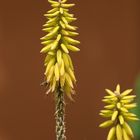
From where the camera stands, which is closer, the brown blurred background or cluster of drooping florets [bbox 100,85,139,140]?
cluster of drooping florets [bbox 100,85,139,140]

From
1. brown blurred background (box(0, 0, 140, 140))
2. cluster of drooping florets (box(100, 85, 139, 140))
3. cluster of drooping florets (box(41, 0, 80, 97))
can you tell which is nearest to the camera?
cluster of drooping florets (box(100, 85, 139, 140))

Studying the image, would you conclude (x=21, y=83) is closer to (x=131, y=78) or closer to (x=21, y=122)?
(x=21, y=122)

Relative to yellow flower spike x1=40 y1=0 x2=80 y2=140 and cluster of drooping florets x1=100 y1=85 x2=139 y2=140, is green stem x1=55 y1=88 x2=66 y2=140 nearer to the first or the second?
yellow flower spike x1=40 y1=0 x2=80 y2=140

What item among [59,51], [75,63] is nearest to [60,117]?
[59,51]

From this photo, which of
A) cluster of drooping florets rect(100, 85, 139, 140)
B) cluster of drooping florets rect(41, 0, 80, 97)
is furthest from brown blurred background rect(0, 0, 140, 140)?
cluster of drooping florets rect(100, 85, 139, 140)

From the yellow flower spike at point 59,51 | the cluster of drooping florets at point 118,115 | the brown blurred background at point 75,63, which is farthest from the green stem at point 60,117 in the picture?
the brown blurred background at point 75,63

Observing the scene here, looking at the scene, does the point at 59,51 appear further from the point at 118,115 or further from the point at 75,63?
the point at 75,63

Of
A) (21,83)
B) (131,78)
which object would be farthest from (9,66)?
(131,78)
